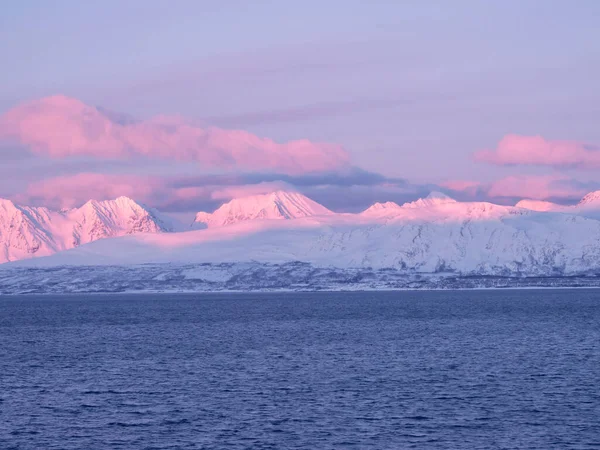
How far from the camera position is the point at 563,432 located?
50.7 metres

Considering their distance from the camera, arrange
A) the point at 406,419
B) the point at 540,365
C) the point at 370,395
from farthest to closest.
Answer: the point at 540,365
the point at 370,395
the point at 406,419

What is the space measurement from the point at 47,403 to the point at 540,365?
42104mm

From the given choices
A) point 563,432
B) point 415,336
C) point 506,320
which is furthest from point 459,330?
point 563,432

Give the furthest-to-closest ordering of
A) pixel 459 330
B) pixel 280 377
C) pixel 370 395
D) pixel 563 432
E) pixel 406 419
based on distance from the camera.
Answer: pixel 459 330
pixel 280 377
pixel 370 395
pixel 406 419
pixel 563 432

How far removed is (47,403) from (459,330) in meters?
72.2

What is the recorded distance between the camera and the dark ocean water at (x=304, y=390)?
50.4 m

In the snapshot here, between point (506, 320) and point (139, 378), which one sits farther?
point (506, 320)

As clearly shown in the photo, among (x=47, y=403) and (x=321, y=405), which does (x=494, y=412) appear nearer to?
(x=321, y=405)

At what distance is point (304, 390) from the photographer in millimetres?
65438

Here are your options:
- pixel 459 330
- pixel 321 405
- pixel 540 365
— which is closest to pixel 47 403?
pixel 321 405

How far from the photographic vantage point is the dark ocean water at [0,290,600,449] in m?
50.4

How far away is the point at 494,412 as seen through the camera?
56219mm

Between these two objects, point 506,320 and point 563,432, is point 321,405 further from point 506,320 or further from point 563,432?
point 506,320

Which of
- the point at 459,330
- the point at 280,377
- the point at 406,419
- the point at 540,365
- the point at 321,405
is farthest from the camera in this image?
the point at 459,330
